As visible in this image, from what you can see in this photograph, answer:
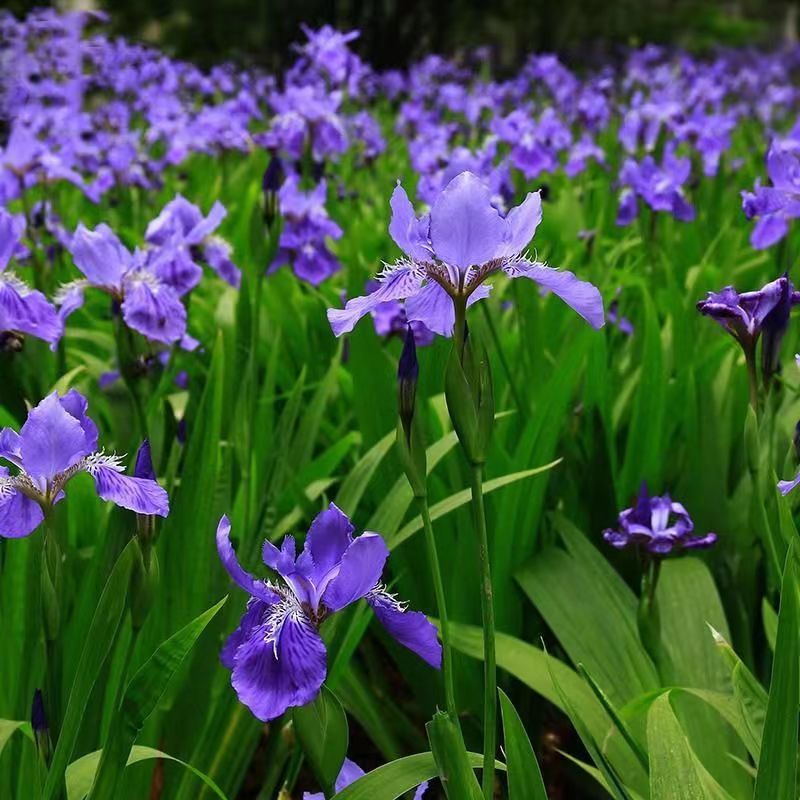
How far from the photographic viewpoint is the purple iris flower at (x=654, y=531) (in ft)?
4.59

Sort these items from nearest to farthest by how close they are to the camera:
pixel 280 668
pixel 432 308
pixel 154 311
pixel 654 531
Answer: pixel 280 668 → pixel 432 308 → pixel 654 531 → pixel 154 311

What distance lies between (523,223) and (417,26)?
43.5 ft

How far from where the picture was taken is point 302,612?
89cm

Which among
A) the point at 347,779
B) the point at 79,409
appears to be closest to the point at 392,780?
the point at 347,779

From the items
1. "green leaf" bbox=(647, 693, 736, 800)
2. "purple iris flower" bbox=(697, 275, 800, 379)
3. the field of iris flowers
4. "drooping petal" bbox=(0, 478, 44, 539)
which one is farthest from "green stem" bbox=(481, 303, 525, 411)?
"drooping petal" bbox=(0, 478, 44, 539)

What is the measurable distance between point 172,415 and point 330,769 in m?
1.04

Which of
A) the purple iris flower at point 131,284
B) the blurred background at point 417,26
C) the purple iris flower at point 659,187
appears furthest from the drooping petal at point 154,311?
the blurred background at point 417,26

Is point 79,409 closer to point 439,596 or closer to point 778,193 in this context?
point 439,596

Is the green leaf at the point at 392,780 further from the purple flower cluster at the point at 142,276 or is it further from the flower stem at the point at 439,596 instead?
the purple flower cluster at the point at 142,276

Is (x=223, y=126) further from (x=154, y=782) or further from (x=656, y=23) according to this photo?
(x=656, y=23)

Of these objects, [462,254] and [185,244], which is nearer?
[462,254]

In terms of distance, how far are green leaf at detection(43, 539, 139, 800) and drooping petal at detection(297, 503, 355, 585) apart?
0.55 ft

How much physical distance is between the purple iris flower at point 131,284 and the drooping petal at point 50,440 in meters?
0.59

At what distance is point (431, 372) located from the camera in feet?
6.89
